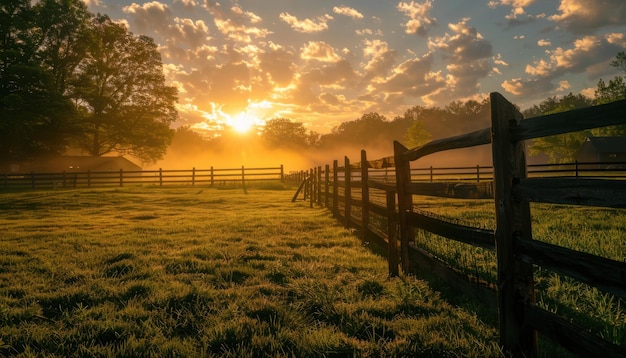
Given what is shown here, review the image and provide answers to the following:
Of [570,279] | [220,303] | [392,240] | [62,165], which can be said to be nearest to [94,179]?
[62,165]

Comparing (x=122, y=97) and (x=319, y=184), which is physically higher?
(x=122, y=97)

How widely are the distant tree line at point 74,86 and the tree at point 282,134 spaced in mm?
83746

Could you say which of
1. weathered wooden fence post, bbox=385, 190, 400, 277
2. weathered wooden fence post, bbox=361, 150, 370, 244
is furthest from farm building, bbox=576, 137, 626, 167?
weathered wooden fence post, bbox=385, 190, 400, 277

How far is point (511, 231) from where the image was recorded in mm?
2881

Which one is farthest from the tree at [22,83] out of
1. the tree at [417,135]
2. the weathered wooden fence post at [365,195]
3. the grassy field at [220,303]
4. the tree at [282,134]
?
the tree at [282,134]

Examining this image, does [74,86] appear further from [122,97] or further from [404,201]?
[404,201]

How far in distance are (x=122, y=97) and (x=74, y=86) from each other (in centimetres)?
465

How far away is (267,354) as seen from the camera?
3.20 meters

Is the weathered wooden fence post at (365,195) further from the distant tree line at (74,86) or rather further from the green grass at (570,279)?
the distant tree line at (74,86)

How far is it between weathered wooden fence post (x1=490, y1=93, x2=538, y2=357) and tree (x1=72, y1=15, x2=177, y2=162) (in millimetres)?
41627

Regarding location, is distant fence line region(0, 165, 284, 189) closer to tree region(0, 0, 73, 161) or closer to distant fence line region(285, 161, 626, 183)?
tree region(0, 0, 73, 161)

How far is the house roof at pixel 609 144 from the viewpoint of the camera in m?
54.0

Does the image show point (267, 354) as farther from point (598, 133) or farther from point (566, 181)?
point (598, 133)

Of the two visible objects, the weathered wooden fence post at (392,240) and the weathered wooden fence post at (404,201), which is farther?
the weathered wooden fence post at (392,240)
